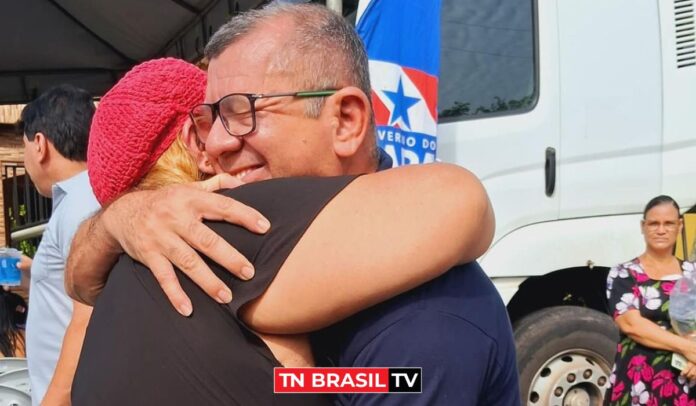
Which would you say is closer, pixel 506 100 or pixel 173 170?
pixel 173 170

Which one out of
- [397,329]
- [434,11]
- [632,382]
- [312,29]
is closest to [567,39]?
[434,11]

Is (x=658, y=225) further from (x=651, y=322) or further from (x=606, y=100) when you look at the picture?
(x=606, y=100)

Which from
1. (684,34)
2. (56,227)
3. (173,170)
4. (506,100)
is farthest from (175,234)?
(684,34)

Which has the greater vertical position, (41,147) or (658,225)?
(41,147)

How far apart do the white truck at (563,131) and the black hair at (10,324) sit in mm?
3032

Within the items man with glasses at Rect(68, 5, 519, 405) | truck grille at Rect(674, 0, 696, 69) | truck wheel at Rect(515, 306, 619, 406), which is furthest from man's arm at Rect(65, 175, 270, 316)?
truck grille at Rect(674, 0, 696, 69)

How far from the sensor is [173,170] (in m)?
1.38

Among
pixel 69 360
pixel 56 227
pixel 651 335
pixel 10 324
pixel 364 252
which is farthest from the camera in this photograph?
pixel 10 324

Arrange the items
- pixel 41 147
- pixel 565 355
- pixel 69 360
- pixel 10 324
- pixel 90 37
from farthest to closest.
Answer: pixel 90 37, pixel 10 324, pixel 565 355, pixel 41 147, pixel 69 360

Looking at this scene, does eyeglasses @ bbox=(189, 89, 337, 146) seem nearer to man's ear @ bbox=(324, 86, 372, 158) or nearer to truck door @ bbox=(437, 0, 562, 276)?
man's ear @ bbox=(324, 86, 372, 158)

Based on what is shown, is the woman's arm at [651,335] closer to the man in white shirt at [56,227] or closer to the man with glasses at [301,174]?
the man in white shirt at [56,227]

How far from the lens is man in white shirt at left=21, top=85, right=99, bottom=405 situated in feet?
6.76

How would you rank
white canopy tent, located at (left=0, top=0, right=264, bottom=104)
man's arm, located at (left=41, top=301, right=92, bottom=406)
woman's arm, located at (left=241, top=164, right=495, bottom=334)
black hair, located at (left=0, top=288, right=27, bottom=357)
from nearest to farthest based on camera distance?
woman's arm, located at (left=241, top=164, right=495, bottom=334) → man's arm, located at (left=41, top=301, right=92, bottom=406) → black hair, located at (left=0, top=288, right=27, bottom=357) → white canopy tent, located at (left=0, top=0, right=264, bottom=104)

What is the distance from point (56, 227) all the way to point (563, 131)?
2.56 m
